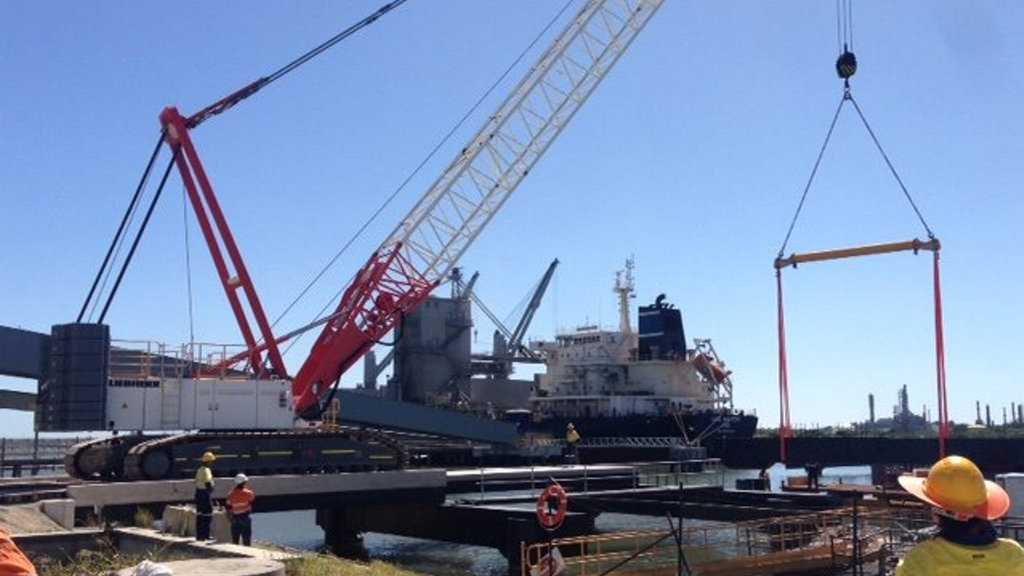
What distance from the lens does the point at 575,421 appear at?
72.2 metres

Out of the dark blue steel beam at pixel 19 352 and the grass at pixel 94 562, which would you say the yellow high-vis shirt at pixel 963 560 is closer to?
the grass at pixel 94 562

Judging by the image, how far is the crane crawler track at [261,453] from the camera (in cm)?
2336

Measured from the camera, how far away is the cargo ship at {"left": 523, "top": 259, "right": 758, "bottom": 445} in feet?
237

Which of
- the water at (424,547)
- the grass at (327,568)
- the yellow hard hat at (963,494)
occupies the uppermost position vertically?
the yellow hard hat at (963,494)

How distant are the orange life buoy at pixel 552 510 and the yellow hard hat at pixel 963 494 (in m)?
18.9

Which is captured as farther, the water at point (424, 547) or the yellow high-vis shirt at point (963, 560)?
the water at point (424, 547)

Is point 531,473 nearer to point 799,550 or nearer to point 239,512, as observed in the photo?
point 799,550

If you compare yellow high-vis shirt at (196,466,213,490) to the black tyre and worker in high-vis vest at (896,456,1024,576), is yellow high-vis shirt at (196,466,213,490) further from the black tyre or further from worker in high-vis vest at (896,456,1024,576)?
worker in high-vis vest at (896,456,1024,576)

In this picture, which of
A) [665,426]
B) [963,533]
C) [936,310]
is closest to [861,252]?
[936,310]

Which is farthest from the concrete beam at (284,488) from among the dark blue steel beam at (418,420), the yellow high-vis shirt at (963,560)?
the dark blue steel beam at (418,420)

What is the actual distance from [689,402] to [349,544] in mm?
46589

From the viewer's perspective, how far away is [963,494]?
3.76m

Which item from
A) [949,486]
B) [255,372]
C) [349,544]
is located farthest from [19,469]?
[949,486]

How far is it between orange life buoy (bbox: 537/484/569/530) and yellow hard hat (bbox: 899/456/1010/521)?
61.9 feet
